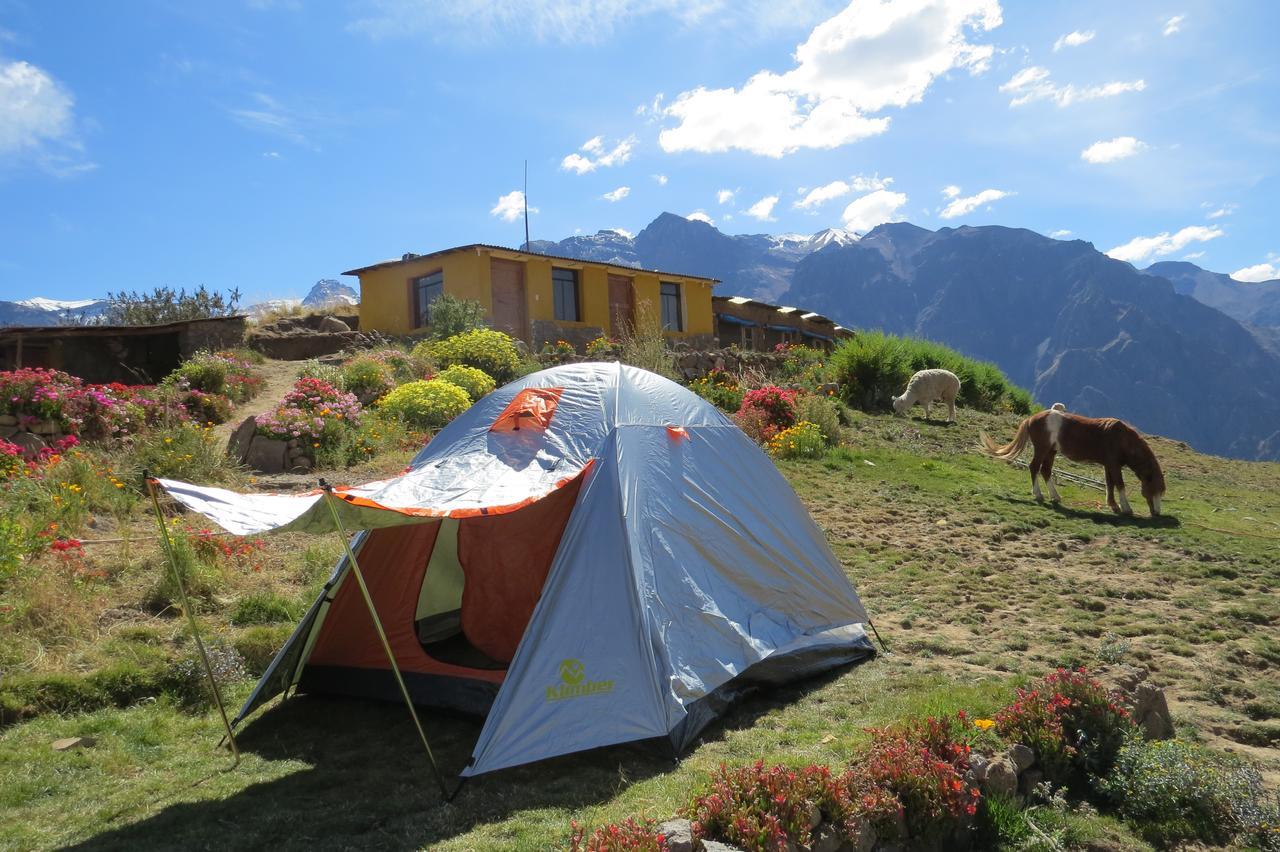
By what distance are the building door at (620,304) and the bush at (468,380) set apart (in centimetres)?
1103

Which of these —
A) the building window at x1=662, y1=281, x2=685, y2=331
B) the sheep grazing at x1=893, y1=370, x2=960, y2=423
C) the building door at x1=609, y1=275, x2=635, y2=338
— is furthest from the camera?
the building window at x1=662, y1=281, x2=685, y2=331

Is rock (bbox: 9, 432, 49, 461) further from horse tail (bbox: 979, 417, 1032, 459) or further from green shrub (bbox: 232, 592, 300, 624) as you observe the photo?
horse tail (bbox: 979, 417, 1032, 459)

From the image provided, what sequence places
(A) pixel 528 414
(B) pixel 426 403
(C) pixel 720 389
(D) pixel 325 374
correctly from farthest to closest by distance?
(C) pixel 720 389 → (D) pixel 325 374 → (B) pixel 426 403 → (A) pixel 528 414

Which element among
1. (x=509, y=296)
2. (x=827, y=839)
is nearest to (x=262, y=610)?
(x=827, y=839)

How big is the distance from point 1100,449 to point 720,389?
23.8 feet

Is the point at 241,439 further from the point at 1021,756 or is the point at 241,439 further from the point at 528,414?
the point at 1021,756

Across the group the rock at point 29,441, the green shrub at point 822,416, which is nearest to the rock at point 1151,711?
the green shrub at point 822,416

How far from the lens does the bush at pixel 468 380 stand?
1511 cm

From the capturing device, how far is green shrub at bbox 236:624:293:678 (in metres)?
5.87

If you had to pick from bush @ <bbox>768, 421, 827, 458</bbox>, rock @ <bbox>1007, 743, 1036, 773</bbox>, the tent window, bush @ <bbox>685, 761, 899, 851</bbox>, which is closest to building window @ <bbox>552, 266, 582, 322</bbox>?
bush @ <bbox>768, 421, 827, 458</bbox>

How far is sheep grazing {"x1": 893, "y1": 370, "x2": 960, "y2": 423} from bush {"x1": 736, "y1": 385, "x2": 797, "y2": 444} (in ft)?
13.8

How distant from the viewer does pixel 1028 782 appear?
163 inches

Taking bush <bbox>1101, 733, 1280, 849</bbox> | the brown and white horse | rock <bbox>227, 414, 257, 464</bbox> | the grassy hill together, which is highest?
rock <bbox>227, 414, 257, 464</bbox>

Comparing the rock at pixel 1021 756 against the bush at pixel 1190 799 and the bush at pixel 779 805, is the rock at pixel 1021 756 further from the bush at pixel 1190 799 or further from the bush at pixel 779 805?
the bush at pixel 779 805
